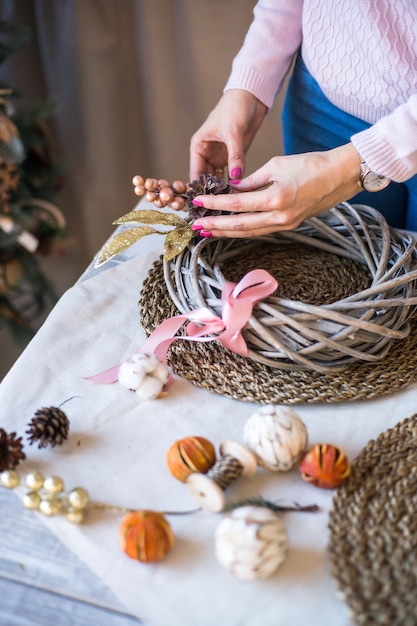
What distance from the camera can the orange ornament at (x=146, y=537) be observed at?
0.48m

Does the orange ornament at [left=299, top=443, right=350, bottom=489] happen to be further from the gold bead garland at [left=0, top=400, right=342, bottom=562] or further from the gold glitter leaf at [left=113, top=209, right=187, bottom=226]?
the gold glitter leaf at [left=113, top=209, right=187, bottom=226]

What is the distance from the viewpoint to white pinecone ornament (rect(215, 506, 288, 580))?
45cm

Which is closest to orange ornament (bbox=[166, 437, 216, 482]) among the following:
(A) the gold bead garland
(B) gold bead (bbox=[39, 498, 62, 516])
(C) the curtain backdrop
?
(A) the gold bead garland

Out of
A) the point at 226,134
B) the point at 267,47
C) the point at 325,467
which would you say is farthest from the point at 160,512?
the point at 267,47

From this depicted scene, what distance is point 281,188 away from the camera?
64 centimetres

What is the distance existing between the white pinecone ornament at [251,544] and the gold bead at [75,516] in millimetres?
120

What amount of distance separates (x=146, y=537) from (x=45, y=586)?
0.32 feet

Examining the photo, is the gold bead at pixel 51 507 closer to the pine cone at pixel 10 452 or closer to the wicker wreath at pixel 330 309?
the pine cone at pixel 10 452

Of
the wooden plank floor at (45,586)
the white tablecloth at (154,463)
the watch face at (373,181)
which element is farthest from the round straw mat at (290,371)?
the wooden plank floor at (45,586)

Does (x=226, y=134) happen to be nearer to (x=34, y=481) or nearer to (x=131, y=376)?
(x=131, y=376)

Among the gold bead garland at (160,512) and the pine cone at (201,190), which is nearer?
the gold bead garland at (160,512)

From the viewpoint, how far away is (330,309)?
0.60 metres

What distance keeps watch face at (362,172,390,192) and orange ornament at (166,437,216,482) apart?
1.17ft

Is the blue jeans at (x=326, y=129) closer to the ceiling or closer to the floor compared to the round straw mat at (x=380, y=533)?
closer to the ceiling
